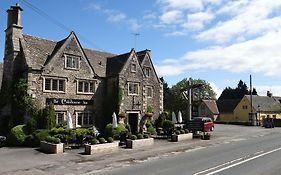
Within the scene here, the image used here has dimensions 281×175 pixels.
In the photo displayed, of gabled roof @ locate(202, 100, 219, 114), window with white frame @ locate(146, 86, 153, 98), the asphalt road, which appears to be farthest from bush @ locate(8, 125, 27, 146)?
gabled roof @ locate(202, 100, 219, 114)

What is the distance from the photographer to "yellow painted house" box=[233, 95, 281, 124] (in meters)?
70.7

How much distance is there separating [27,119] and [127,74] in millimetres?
12195

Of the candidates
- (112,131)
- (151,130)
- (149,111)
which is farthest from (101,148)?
(149,111)

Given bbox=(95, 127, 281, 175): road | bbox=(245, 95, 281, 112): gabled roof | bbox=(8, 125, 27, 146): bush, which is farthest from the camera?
bbox=(245, 95, 281, 112): gabled roof

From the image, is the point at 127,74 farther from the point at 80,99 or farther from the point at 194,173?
the point at 194,173

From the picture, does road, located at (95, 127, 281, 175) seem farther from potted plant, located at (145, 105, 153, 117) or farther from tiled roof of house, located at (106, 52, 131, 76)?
tiled roof of house, located at (106, 52, 131, 76)

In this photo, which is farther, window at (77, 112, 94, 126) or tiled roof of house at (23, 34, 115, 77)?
window at (77, 112, 94, 126)

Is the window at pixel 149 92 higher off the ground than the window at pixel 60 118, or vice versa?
the window at pixel 149 92

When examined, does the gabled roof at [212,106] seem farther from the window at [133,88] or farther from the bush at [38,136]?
the bush at [38,136]

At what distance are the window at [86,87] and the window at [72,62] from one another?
1.78 meters

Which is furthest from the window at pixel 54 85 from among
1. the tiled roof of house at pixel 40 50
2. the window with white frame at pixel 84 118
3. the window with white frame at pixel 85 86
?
the window with white frame at pixel 84 118

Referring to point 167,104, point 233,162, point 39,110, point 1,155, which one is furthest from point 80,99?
point 167,104

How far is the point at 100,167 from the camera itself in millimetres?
17484

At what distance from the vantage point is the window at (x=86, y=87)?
3381 centimetres
